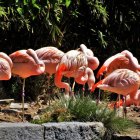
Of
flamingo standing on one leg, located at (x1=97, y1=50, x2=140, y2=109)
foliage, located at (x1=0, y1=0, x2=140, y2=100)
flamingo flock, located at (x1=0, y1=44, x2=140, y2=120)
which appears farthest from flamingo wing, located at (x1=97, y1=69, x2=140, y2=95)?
foliage, located at (x1=0, y1=0, x2=140, y2=100)

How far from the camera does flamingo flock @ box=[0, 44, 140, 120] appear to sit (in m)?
5.77

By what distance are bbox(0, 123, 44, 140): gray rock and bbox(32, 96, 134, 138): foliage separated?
396 mm

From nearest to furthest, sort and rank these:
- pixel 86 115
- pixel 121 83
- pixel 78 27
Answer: pixel 86 115, pixel 121 83, pixel 78 27

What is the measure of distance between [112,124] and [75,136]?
0.46 m

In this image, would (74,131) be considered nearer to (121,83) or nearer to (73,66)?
(121,83)

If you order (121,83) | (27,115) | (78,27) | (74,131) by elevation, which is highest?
(78,27)

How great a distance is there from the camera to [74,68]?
21.0 feet

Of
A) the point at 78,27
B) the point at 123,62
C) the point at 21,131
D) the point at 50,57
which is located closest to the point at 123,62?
the point at 123,62

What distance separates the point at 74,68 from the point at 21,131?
1.71 m

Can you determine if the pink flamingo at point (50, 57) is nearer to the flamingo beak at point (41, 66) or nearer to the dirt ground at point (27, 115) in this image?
the flamingo beak at point (41, 66)

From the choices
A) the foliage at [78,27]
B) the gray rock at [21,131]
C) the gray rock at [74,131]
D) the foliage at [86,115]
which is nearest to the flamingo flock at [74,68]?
the foliage at [86,115]

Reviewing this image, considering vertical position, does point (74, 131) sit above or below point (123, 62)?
below

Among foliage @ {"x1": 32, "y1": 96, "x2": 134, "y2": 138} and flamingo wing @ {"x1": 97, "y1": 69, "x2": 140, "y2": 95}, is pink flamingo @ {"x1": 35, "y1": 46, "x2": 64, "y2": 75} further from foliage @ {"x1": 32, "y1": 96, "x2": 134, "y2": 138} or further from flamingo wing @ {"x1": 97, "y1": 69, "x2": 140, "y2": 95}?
foliage @ {"x1": 32, "y1": 96, "x2": 134, "y2": 138}

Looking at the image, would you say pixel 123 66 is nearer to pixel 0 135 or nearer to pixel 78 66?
pixel 78 66
